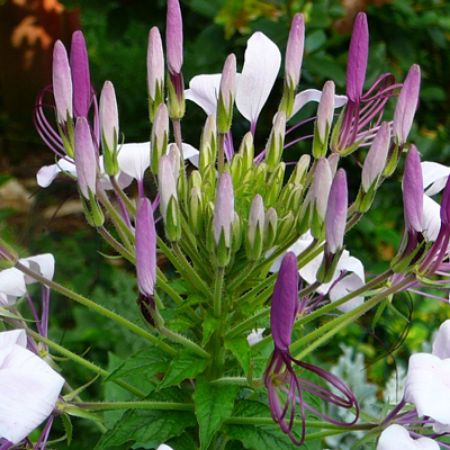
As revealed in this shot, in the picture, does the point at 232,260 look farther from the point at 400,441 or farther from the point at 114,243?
the point at 400,441

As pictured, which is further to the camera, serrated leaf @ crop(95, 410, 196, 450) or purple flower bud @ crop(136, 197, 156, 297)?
serrated leaf @ crop(95, 410, 196, 450)

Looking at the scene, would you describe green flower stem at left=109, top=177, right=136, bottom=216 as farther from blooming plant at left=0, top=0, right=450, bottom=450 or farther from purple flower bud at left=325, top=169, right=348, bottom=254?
purple flower bud at left=325, top=169, right=348, bottom=254

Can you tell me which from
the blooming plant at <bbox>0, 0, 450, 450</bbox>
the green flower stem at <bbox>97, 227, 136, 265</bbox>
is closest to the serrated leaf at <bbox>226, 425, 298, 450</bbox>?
the blooming plant at <bbox>0, 0, 450, 450</bbox>

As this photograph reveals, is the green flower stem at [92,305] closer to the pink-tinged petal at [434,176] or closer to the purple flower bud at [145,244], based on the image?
the purple flower bud at [145,244]

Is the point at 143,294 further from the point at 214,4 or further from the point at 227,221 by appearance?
the point at 214,4

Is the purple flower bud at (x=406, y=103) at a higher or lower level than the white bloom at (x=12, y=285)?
higher

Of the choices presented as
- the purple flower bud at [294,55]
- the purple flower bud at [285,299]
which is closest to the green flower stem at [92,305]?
the purple flower bud at [285,299]
